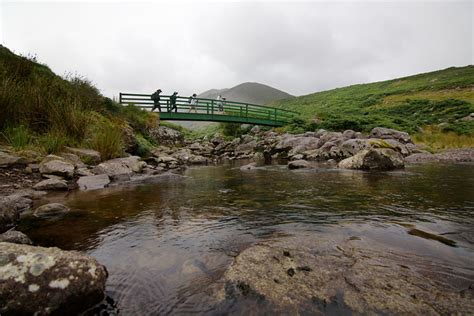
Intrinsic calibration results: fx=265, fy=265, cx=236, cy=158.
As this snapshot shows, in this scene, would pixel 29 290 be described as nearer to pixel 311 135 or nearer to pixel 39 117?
pixel 39 117

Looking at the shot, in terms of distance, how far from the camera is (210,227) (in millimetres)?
4062

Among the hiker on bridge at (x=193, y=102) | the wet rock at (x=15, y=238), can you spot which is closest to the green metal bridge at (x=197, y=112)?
the hiker on bridge at (x=193, y=102)

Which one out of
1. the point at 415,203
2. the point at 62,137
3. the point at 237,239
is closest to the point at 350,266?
the point at 237,239

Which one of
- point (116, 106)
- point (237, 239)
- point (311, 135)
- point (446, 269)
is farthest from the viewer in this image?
point (311, 135)

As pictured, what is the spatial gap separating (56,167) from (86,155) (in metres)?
1.73

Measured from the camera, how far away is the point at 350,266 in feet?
8.55

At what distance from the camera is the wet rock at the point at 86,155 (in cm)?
902

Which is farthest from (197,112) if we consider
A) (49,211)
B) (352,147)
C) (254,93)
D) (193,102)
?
(254,93)

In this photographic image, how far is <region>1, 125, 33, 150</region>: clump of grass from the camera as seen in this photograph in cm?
761

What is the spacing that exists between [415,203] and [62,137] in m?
10.1

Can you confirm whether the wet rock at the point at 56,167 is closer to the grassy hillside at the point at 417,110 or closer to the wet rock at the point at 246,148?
the wet rock at the point at 246,148

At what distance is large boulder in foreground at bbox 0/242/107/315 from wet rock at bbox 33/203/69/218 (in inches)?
103

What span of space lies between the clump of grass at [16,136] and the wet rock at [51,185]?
2.16 m

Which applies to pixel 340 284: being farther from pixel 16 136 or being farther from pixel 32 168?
pixel 16 136
